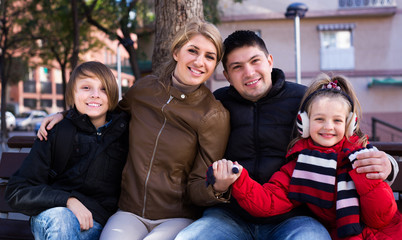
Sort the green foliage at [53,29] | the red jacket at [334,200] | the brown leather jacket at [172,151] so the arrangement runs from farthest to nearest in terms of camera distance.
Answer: the green foliage at [53,29], the brown leather jacket at [172,151], the red jacket at [334,200]

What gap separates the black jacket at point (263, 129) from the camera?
8.80 feet

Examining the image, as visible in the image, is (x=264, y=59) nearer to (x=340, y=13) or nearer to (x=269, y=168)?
(x=269, y=168)

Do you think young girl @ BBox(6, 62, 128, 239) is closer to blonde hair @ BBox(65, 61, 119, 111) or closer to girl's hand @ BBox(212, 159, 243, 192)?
blonde hair @ BBox(65, 61, 119, 111)

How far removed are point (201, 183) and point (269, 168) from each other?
1.58 feet

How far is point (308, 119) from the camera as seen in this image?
2.48 metres

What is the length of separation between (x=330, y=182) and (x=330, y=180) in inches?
0.5

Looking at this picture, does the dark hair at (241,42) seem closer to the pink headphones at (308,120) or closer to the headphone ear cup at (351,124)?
the pink headphones at (308,120)

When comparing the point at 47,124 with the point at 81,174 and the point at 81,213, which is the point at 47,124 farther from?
the point at 81,213

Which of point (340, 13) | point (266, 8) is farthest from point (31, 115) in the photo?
point (340, 13)

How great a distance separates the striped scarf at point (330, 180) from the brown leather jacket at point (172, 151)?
602 millimetres

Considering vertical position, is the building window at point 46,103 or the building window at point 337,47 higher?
the building window at point 337,47

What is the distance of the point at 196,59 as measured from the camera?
2715 mm

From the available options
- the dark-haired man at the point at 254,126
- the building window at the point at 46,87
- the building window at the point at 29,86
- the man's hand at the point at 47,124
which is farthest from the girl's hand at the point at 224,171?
the building window at the point at 46,87

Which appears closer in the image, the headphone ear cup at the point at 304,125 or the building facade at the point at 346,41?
the headphone ear cup at the point at 304,125
